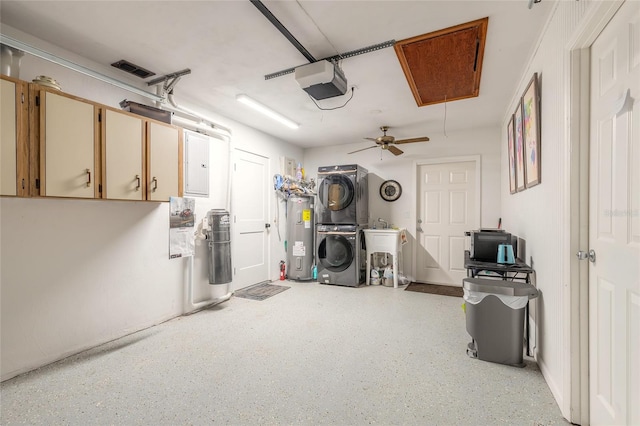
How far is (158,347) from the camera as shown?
2576mm

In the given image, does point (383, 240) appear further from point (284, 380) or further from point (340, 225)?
point (284, 380)

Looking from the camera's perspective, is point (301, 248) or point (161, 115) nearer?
point (161, 115)

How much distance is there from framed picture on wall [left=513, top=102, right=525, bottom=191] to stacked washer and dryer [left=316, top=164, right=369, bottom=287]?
7.59 ft

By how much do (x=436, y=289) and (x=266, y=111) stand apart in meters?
3.77

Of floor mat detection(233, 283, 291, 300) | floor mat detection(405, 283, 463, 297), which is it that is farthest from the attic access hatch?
floor mat detection(233, 283, 291, 300)

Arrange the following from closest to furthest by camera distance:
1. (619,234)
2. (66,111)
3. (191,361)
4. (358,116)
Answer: (619,234) < (66,111) < (191,361) < (358,116)

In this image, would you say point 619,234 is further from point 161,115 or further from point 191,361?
point 161,115

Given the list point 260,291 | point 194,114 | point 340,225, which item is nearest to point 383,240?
point 340,225

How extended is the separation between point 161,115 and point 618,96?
340cm

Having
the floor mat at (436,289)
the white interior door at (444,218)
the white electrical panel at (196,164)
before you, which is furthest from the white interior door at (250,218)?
the white interior door at (444,218)

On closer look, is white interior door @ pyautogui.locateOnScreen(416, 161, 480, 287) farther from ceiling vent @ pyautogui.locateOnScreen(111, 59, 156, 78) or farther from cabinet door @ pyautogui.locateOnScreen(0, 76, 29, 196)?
cabinet door @ pyautogui.locateOnScreen(0, 76, 29, 196)

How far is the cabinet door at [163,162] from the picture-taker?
2.74 metres

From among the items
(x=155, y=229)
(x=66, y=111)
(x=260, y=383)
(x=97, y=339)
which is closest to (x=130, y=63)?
(x=66, y=111)

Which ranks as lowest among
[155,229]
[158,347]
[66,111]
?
[158,347]
